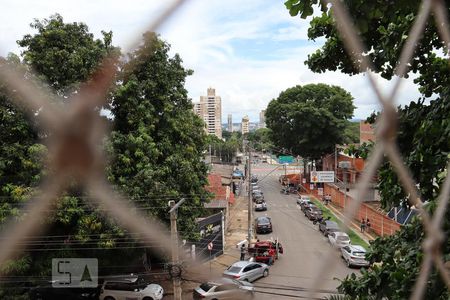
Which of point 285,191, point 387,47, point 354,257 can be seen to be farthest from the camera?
point 285,191

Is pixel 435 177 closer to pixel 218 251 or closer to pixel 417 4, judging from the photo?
pixel 417 4

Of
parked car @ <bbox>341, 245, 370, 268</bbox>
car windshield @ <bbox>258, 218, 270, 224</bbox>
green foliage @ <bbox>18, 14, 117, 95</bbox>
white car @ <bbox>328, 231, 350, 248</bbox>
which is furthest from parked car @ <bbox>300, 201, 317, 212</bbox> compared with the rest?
white car @ <bbox>328, 231, 350, 248</bbox>

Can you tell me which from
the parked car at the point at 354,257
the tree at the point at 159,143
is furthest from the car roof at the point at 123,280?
the parked car at the point at 354,257

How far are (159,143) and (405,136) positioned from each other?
749 cm

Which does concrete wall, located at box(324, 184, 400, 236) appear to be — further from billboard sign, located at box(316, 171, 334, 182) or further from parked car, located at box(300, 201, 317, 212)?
parked car, located at box(300, 201, 317, 212)

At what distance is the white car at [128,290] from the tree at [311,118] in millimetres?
19527

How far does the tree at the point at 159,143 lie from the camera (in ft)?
32.1

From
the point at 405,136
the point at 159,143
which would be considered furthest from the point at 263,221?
the point at 405,136

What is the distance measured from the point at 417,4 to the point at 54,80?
780 centimetres

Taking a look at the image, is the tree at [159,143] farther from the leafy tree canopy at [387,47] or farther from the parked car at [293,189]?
the parked car at [293,189]

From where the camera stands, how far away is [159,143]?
10.6m

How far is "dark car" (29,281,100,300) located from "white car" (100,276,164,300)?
14.5 inches

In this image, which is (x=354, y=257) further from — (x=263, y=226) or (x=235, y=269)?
(x=263, y=226)

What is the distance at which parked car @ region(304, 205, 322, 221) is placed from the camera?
907 inches
